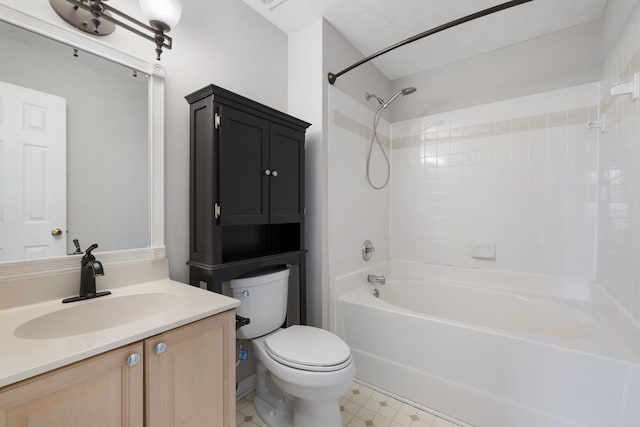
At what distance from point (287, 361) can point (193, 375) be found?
46 cm

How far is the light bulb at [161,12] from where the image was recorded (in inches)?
45.4

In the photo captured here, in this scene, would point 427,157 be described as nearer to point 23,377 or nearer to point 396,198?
point 396,198

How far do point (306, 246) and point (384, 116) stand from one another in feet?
4.94

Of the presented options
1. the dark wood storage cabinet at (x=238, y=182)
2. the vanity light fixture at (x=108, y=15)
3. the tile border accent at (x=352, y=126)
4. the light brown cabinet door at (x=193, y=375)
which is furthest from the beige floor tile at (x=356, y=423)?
the vanity light fixture at (x=108, y=15)

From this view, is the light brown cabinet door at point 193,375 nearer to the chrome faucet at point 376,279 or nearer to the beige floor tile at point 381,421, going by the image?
the beige floor tile at point 381,421

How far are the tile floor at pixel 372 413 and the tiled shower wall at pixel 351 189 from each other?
0.75 metres

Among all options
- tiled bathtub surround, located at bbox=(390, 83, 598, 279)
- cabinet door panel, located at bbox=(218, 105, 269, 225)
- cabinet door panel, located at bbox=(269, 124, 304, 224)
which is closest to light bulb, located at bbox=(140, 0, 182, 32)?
cabinet door panel, located at bbox=(218, 105, 269, 225)

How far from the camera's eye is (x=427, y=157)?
254 cm

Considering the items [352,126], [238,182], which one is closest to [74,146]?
[238,182]

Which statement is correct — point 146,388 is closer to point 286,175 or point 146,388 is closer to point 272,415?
point 272,415

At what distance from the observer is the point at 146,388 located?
0.82 meters

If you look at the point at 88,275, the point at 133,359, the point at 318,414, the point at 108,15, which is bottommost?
the point at 318,414

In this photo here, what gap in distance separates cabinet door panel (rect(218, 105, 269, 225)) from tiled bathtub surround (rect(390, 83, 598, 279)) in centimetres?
155

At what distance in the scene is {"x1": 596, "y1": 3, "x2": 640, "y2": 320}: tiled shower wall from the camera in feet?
4.26
